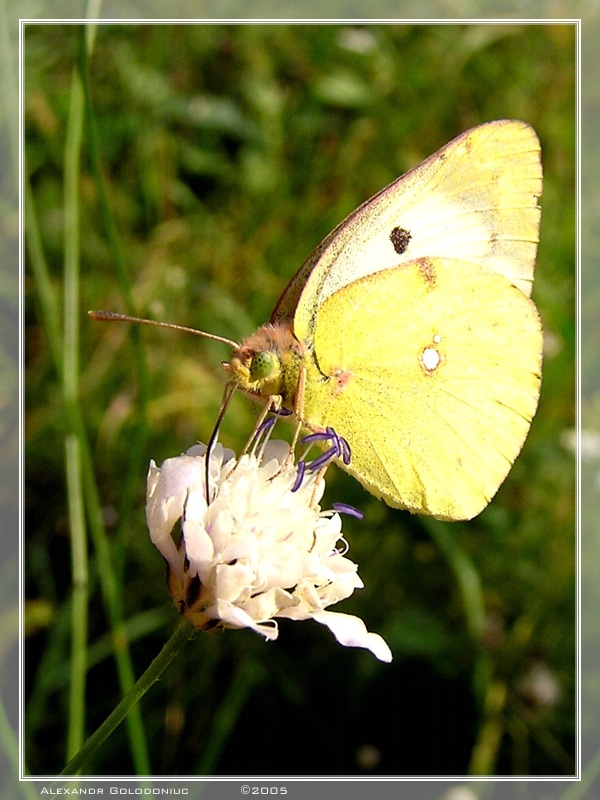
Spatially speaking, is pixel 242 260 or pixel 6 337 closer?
pixel 6 337

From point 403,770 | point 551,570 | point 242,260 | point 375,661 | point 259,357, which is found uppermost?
point 242,260

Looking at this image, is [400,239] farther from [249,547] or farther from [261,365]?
[249,547]

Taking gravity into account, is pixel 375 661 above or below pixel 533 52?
below

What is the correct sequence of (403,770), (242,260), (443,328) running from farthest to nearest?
1. (242,260)
2. (403,770)
3. (443,328)

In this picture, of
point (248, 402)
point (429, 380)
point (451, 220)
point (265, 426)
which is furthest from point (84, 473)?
point (451, 220)

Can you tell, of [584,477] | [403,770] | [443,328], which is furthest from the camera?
[584,477]

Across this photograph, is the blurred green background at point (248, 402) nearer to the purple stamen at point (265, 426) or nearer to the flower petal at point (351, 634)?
the purple stamen at point (265, 426)

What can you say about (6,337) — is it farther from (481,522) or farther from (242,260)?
(481,522)

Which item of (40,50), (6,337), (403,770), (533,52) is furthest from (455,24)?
(403,770)
